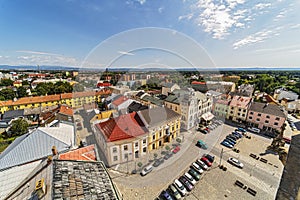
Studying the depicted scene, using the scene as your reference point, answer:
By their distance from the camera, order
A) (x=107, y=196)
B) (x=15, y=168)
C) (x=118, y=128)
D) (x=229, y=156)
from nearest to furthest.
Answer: (x=107, y=196) < (x=15, y=168) < (x=118, y=128) < (x=229, y=156)

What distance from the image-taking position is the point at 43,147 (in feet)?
32.6

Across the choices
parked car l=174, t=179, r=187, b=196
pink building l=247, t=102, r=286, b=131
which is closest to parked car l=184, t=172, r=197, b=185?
parked car l=174, t=179, r=187, b=196

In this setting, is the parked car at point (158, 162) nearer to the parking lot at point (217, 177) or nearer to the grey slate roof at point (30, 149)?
the parking lot at point (217, 177)

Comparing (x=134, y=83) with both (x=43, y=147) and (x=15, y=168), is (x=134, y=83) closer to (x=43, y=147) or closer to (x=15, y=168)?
(x=43, y=147)

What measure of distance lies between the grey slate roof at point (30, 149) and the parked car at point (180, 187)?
943 cm

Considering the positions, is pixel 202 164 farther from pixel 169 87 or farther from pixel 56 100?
pixel 56 100

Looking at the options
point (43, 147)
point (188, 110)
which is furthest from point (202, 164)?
point (43, 147)

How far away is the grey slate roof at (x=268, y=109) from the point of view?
19.6 m

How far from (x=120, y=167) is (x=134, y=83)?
60.6ft

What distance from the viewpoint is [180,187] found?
10383mm

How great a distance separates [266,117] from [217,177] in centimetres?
1564

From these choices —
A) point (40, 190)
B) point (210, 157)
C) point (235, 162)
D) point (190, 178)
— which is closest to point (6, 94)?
point (40, 190)

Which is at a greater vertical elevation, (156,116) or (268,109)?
(156,116)

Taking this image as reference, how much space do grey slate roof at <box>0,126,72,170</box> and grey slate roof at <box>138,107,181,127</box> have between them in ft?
24.1
